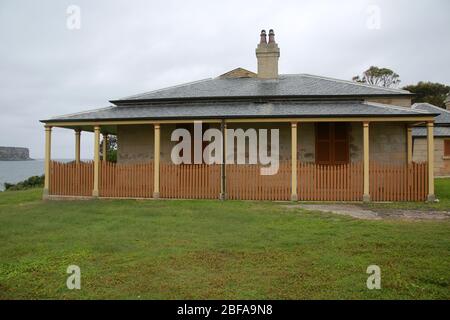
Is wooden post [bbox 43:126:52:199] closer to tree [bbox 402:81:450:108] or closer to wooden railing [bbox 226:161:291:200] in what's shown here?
wooden railing [bbox 226:161:291:200]

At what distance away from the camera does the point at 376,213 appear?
33.4ft

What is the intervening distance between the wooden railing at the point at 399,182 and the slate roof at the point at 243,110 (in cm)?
180

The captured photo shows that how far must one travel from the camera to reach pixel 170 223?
8.90m

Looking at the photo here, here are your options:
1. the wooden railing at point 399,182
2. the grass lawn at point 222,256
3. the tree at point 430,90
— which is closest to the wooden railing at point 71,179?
the grass lawn at point 222,256

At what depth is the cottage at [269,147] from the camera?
12688 millimetres

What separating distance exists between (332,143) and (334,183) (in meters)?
2.27

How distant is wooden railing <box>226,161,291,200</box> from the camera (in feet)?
43.2

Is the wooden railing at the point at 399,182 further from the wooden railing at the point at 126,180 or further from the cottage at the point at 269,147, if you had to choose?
the wooden railing at the point at 126,180

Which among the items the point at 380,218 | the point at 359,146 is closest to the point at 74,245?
the point at 380,218

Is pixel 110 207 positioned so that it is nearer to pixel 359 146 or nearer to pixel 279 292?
pixel 279 292

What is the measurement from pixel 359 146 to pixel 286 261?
33.1 ft
